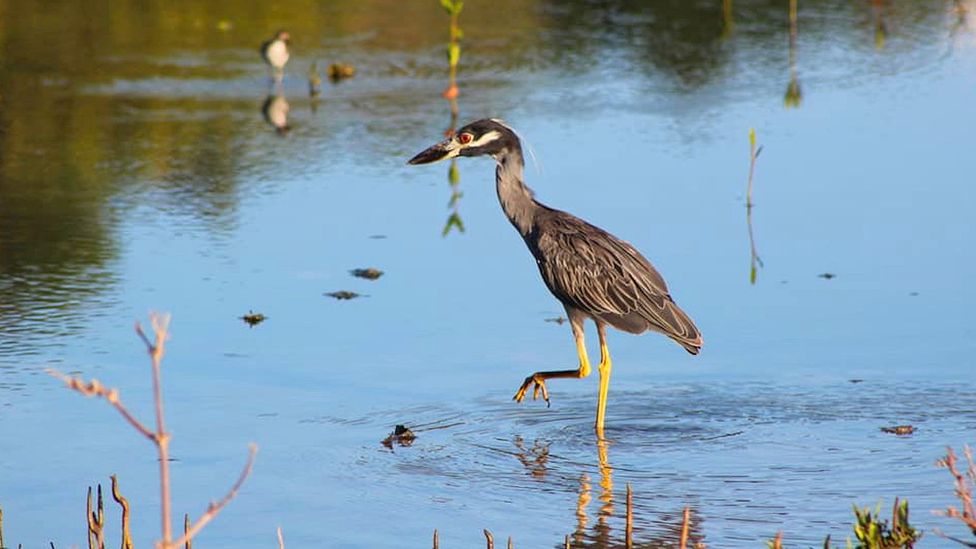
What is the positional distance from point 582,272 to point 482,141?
2.87ft

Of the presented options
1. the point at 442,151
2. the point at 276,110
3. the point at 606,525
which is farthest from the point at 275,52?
the point at 606,525

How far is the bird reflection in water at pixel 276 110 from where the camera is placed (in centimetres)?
1397

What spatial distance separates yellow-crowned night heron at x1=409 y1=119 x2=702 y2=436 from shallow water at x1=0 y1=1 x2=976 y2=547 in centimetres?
29

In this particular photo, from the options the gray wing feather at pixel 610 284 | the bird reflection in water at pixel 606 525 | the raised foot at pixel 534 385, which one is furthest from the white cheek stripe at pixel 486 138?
the bird reflection in water at pixel 606 525

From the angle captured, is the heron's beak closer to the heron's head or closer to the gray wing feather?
the heron's head

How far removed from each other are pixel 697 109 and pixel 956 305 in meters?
5.44

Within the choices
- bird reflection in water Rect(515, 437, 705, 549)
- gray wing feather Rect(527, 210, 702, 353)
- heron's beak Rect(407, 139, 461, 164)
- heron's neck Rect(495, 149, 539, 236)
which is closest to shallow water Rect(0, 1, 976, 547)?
bird reflection in water Rect(515, 437, 705, 549)

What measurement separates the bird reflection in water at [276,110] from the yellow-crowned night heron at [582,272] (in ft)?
18.4

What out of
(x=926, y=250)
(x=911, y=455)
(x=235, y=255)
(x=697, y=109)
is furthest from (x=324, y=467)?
(x=697, y=109)

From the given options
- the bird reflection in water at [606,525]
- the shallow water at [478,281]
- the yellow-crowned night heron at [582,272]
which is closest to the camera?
the bird reflection in water at [606,525]

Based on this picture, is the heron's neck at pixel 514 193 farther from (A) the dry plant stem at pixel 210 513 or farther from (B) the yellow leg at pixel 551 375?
(A) the dry plant stem at pixel 210 513

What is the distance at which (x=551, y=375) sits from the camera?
7824 mm

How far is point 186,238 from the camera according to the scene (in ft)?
35.8

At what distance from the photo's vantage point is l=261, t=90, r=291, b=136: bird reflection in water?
45.8 ft
